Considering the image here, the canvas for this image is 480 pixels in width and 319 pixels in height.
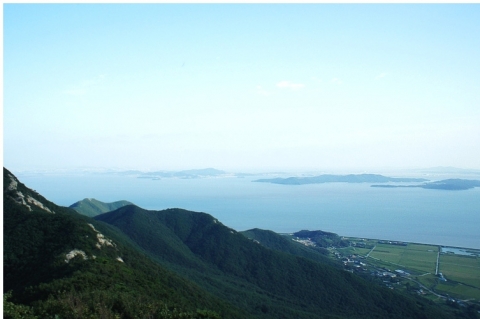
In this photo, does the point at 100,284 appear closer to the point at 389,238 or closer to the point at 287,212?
the point at 389,238

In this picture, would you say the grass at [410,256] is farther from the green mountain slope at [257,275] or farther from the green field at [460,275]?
the green mountain slope at [257,275]

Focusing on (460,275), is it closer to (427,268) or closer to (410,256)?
(427,268)

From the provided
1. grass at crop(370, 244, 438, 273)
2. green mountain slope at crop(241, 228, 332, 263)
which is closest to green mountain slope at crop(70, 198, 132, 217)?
green mountain slope at crop(241, 228, 332, 263)

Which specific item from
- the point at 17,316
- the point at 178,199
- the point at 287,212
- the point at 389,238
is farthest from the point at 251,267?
the point at 178,199

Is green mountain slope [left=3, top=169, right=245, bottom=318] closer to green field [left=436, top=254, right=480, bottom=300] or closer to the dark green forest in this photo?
the dark green forest

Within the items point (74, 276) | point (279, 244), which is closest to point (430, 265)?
point (279, 244)
